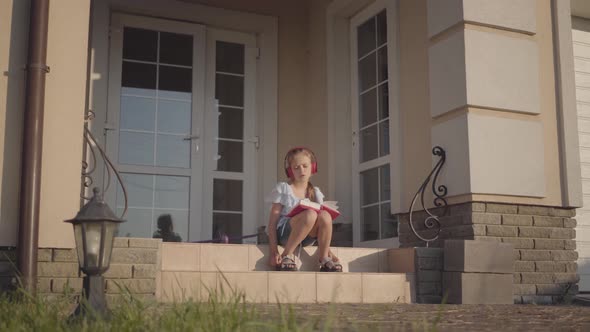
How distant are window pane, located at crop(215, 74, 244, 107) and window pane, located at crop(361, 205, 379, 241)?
182 cm

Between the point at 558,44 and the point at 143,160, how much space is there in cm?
379

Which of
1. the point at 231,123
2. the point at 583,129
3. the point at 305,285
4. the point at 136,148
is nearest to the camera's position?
the point at 305,285

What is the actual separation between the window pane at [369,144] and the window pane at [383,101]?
0.15 m

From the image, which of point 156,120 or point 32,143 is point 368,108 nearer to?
point 156,120

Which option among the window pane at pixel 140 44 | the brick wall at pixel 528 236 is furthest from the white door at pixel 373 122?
the window pane at pixel 140 44

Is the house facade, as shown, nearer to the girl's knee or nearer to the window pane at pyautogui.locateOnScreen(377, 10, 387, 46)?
the window pane at pyautogui.locateOnScreen(377, 10, 387, 46)

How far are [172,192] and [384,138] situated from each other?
2100 mm

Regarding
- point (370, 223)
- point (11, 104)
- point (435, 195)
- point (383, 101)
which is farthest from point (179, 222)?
point (11, 104)

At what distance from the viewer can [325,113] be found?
7395mm

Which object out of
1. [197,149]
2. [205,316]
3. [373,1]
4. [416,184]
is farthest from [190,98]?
[205,316]

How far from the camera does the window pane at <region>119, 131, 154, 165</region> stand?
7285mm

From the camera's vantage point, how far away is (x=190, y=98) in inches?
298

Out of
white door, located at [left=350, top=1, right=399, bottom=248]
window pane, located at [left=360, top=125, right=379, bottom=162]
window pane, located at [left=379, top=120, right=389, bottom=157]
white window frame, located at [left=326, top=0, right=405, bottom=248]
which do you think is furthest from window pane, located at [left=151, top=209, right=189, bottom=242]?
window pane, located at [left=379, top=120, right=389, bottom=157]

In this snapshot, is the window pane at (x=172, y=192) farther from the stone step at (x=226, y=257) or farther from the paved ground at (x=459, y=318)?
the paved ground at (x=459, y=318)
